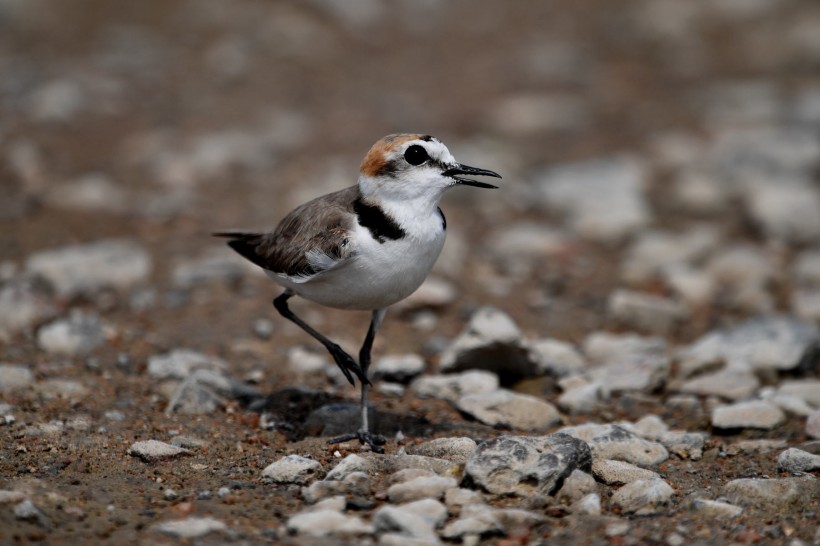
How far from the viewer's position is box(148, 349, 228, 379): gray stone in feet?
22.9

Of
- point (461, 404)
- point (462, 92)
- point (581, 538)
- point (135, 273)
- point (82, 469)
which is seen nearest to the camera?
point (581, 538)

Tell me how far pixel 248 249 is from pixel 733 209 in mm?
6451

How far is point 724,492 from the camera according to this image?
5.12 meters

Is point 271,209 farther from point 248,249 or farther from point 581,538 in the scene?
point 581,538

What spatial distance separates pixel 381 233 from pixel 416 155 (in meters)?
0.52

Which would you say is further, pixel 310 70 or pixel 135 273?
pixel 310 70

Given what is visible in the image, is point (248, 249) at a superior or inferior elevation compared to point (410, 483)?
superior

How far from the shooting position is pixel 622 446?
18.7 feet

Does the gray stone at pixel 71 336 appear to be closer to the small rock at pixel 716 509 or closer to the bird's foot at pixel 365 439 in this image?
the bird's foot at pixel 365 439

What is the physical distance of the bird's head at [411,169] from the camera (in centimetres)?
571

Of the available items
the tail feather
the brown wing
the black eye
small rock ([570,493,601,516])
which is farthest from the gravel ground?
the black eye

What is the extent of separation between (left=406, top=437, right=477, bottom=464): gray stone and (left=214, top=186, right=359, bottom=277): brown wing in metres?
1.21

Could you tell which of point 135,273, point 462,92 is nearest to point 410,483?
point 135,273

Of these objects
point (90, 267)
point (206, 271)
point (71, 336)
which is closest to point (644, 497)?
point (71, 336)
